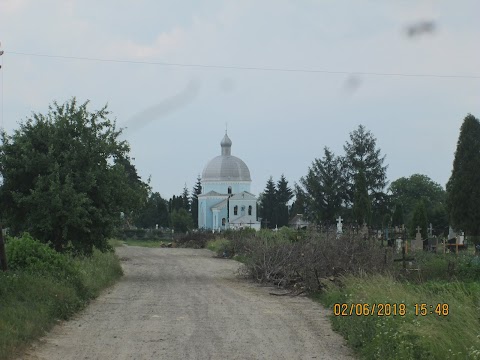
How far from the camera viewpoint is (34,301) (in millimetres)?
14492

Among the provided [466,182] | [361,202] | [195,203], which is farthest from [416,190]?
[466,182]

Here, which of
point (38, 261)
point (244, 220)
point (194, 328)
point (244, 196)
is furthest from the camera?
point (244, 196)

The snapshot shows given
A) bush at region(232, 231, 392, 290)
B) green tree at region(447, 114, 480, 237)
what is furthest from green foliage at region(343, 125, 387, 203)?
bush at region(232, 231, 392, 290)

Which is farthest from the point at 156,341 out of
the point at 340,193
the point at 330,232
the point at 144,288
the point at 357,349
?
the point at 340,193

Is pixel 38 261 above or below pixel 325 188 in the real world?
below

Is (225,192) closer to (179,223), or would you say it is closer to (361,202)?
(179,223)

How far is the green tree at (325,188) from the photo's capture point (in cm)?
7588

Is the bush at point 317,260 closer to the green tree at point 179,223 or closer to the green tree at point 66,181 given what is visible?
the green tree at point 66,181

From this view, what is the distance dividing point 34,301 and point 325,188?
205 ft

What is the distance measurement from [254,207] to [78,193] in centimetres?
7844

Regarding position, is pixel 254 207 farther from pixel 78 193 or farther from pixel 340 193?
pixel 78 193

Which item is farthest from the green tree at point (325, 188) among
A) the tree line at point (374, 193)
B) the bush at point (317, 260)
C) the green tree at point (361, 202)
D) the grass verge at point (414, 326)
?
the grass verge at point (414, 326)
